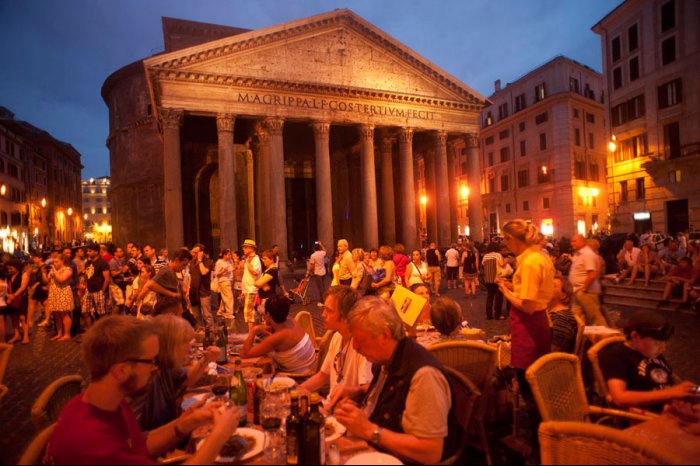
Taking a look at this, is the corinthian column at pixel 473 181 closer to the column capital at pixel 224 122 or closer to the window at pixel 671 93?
the window at pixel 671 93

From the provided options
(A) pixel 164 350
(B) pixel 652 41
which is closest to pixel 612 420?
(A) pixel 164 350

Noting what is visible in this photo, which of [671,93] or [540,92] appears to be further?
[540,92]

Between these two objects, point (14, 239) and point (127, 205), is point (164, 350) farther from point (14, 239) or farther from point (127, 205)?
point (14, 239)

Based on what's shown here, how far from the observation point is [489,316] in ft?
33.1

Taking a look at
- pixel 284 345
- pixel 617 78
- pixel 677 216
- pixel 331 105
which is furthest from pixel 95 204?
pixel 284 345

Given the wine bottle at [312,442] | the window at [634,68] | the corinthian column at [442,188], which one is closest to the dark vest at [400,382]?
the wine bottle at [312,442]

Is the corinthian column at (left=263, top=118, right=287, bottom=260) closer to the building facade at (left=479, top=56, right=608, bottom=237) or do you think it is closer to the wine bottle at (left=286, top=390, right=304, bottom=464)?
the wine bottle at (left=286, top=390, right=304, bottom=464)

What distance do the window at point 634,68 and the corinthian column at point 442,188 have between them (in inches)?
569

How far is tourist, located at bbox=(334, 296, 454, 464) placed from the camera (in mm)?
2215

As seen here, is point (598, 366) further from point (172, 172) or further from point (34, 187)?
point (34, 187)

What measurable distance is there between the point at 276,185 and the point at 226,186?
2405mm

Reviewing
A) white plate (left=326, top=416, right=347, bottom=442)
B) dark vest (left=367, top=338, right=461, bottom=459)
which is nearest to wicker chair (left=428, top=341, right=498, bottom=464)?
dark vest (left=367, top=338, right=461, bottom=459)

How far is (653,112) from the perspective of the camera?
27.3m

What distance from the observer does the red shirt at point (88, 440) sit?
1.81 meters
